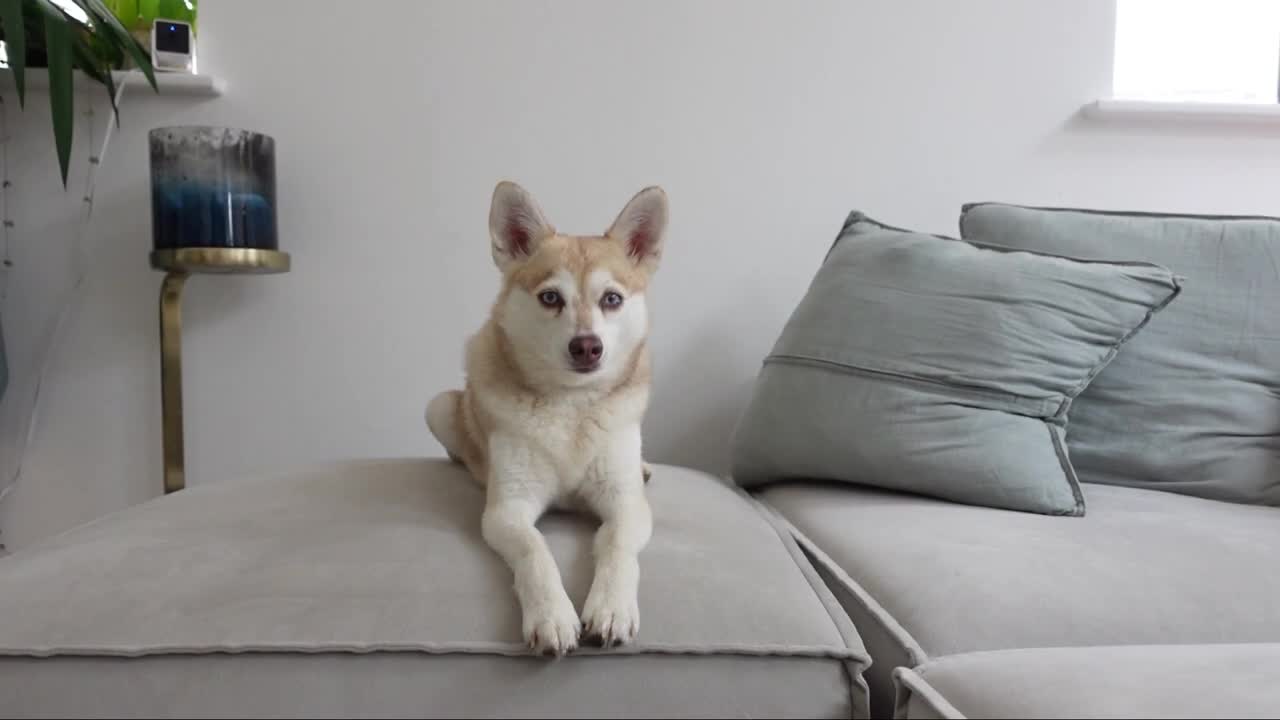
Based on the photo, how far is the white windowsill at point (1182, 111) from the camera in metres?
2.04

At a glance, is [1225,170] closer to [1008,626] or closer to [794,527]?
[794,527]

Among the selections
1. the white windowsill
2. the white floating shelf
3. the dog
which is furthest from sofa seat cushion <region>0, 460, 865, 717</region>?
the white windowsill

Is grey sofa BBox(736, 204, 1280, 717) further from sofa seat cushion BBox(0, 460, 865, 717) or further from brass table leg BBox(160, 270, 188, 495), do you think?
brass table leg BBox(160, 270, 188, 495)

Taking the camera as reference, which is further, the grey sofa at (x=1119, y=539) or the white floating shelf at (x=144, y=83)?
the white floating shelf at (x=144, y=83)

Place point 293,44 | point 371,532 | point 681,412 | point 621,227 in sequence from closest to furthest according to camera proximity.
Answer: point 371,532
point 621,227
point 293,44
point 681,412

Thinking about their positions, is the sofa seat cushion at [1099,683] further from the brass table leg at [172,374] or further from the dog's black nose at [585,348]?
the brass table leg at [172,374]

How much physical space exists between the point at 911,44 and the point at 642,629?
1.75 m

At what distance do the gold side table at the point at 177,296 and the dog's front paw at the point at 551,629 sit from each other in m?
1.25

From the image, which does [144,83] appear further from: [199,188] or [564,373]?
[564,373]

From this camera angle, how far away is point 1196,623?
951mm

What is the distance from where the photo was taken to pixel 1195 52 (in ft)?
7.46

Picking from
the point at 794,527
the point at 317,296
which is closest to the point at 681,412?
the point at 794,527

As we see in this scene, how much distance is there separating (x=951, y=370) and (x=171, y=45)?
6.07 feet

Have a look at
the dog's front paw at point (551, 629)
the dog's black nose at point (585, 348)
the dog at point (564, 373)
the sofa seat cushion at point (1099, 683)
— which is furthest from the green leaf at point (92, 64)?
the sofa seat cushion at point (1099, 683)
